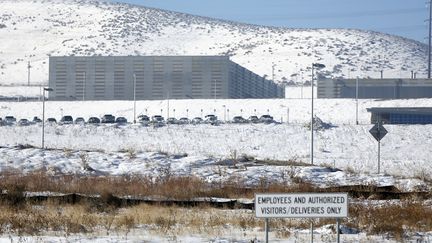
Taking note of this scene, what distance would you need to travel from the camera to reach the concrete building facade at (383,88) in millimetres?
92375

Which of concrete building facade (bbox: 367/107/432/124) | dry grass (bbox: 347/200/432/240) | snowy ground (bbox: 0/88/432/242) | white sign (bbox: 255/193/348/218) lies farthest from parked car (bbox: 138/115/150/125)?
white sign (bbox: 255/193/348/218)

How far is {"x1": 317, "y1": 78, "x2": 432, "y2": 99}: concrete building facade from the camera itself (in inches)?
3637

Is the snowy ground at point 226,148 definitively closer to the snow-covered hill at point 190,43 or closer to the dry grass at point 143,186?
the dry grass at point 143,186

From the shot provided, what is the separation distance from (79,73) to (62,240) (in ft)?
280

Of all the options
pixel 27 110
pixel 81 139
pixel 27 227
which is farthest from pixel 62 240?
pixel 27 110

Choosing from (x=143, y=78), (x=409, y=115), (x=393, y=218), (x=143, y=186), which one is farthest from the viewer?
(x=143, y=78)

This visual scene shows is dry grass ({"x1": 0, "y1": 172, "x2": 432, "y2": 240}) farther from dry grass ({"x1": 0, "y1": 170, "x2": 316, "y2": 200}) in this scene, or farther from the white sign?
the white sign

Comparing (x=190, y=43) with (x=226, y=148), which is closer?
(x=226, y=148)

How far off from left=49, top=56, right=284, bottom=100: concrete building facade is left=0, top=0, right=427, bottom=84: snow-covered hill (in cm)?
4047

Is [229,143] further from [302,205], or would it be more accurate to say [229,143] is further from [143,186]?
[302,205]

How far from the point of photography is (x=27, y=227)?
15188 millimetres

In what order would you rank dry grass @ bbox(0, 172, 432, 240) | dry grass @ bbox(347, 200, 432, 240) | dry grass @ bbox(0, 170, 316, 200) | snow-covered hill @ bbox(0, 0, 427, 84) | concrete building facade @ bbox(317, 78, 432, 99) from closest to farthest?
dry grass @ bbox(0, 172, 432, 240) → dry grass @ bbox(347, 200, 432, 240) → dry grass @ bbox(0, 170, 316, 200) → concrete building facade @ bbox(317, 78, 432, 99) → snow-covered hill @ bbox(0, 0, 427, 84)

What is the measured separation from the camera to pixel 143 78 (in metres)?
97.2

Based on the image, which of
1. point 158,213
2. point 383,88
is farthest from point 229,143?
point 383,88
